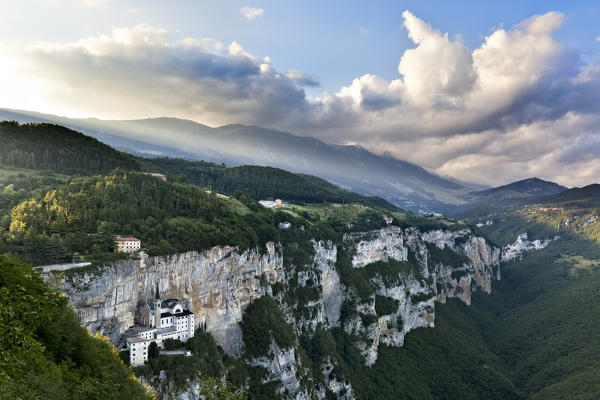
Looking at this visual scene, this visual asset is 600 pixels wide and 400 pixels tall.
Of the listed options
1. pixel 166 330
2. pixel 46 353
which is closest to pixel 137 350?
pixel 166 330

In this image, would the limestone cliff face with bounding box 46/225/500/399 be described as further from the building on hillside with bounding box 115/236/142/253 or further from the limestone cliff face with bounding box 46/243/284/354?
the building on hillside with bounding box 115/236/142/253

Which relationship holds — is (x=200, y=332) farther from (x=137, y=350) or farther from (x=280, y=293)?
(x=280, y=293)

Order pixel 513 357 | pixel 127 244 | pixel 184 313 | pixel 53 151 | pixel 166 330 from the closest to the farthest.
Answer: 1. pixel 127 244
2. pixel 166 330
3. pixel 184 313
4. pixel 53 151
5. pixel 513 357

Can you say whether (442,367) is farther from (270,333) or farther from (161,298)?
(161,298)

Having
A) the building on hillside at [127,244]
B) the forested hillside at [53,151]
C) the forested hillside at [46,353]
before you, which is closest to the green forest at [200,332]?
the forested hillside at [46,353]

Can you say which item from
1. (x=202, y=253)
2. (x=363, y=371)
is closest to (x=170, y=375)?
(x=202, y=253)

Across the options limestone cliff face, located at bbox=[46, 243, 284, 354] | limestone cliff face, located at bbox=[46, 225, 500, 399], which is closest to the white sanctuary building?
limestone cliff face, located at bbox=[46, 243, 284, 354]

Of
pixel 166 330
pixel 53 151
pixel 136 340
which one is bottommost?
pixel 166 330
